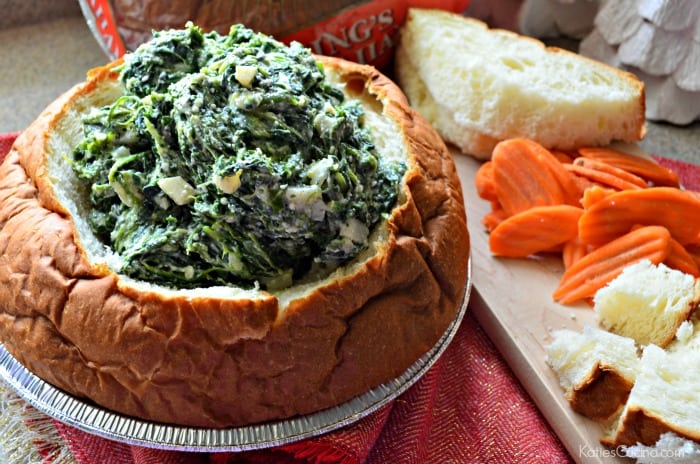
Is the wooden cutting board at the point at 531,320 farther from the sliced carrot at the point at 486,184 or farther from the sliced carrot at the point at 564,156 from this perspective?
the sliced carrot at the point at 564,156

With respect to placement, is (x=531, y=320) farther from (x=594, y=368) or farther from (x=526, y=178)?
(x=526, y=178)

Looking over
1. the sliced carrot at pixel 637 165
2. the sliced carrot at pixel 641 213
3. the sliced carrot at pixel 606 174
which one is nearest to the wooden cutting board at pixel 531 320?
the sliced carrot at pixel 641 213

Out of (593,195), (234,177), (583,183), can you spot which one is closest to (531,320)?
(593,195)

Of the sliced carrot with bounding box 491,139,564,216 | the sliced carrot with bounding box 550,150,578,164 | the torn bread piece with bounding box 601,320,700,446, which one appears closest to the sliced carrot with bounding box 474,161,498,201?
the sliced carrot with bounding box 491,139,564,216

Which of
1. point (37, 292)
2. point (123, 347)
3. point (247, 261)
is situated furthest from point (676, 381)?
point (37, 292)

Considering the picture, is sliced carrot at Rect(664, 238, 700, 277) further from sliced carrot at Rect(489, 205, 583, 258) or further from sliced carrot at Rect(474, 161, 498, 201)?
sliced carrot at Rect(474, 161, 498, 201)

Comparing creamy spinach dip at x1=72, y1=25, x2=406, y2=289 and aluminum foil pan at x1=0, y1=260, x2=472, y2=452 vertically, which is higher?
creamy spinach dip at x1=72, y1=25, x2=406, y2=289

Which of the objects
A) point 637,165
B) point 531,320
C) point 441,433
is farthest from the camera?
point 637,165
